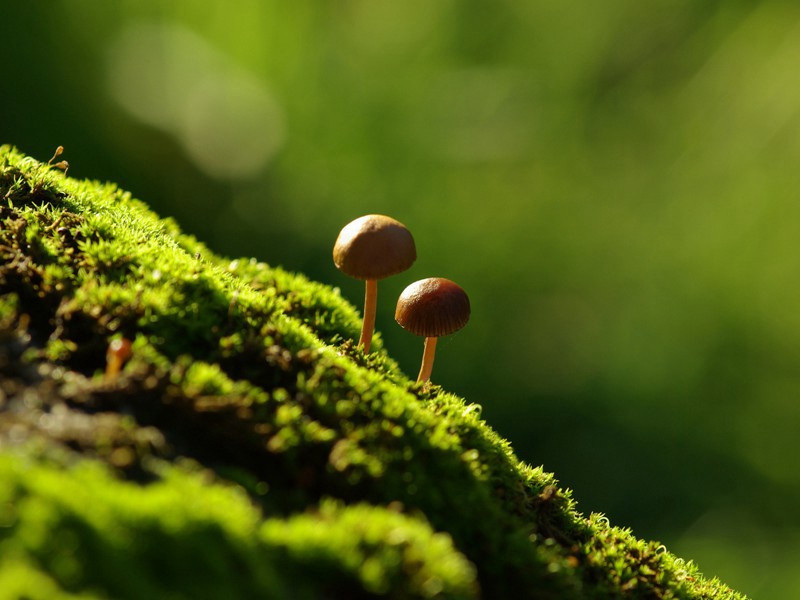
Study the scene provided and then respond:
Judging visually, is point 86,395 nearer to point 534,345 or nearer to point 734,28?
point 534,345

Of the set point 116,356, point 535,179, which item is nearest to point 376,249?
point 116,356

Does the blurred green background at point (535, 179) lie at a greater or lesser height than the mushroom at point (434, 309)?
greater

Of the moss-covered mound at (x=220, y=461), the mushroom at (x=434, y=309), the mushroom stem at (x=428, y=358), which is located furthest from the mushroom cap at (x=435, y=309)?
the moss-covered mound at (x=220, y=461)

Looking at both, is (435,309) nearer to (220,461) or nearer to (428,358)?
(428,358)

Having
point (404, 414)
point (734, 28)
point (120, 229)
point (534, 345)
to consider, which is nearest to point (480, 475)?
point (404, 414)

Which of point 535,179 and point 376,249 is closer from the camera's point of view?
point 376,249

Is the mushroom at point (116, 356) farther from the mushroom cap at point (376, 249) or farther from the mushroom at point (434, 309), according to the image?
the mushroom at point (434, 309)

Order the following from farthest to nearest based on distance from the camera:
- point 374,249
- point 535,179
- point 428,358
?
point 535,179 < point 428,358 < point 374,249
